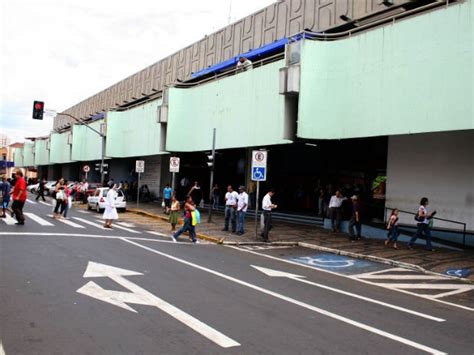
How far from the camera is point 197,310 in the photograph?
6305 millimetres

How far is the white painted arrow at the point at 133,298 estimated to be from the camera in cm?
530

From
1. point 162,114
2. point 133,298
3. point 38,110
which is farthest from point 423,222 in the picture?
point 38,110

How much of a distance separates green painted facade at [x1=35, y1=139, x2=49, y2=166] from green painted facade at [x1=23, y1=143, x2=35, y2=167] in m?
4.80

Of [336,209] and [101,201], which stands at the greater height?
[336,209]

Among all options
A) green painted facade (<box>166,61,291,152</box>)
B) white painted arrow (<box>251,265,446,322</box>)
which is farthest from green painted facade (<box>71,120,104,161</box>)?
white painted arrow (<box>251,265,446,322</box>)

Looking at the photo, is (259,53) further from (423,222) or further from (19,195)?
(19,195)

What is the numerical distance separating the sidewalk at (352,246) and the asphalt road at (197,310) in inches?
133

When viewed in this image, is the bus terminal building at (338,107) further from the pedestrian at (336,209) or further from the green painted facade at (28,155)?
the green painted facade at (28,155)

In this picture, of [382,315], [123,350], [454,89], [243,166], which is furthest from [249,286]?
[243,166]

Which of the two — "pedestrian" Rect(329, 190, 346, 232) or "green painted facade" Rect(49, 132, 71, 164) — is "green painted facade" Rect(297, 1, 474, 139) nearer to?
"pedestrian" Rect(329, 190, 346, 232)

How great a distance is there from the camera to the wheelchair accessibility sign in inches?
460

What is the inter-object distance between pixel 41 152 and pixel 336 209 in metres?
61.6

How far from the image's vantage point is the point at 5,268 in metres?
8.25

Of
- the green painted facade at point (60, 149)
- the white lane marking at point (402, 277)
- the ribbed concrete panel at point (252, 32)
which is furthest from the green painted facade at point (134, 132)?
the white lane marking at point (402, 277)
